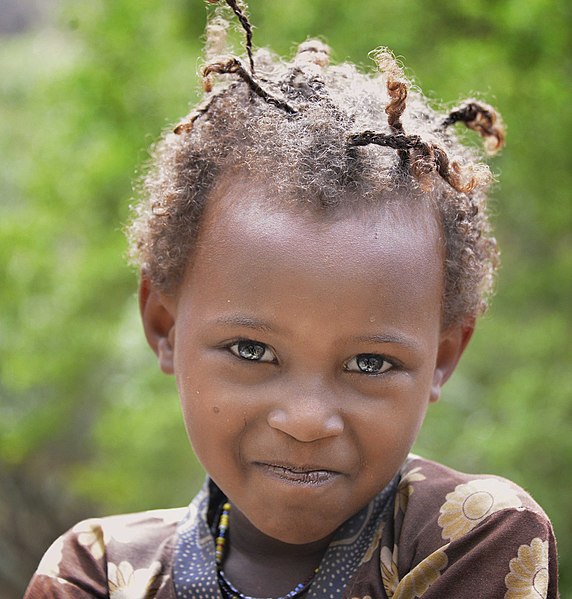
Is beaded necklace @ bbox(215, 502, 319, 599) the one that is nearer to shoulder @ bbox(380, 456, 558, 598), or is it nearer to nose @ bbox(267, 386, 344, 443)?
shoulder @ bbox(380, 456, 558, 598)

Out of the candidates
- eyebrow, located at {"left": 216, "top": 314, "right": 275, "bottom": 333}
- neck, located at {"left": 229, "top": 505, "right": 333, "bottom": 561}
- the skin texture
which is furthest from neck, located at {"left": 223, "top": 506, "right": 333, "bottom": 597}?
eyebrow, located at {"left": 216, "top": 314, "right": 275, "bottom": 333}

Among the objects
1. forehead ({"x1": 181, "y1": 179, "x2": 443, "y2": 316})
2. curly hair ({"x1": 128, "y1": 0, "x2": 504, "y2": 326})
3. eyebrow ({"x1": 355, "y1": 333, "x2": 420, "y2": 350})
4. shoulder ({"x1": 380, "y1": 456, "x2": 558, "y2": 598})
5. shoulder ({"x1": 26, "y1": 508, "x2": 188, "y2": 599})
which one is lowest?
shoulder ({"x1": 26, "y1": 508, "x2": 188, "y2": 599})

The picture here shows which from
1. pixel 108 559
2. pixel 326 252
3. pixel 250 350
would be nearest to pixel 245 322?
pixel 250 350

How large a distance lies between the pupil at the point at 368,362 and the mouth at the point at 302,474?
0.66 ft

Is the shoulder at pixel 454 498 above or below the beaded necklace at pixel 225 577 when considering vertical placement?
above

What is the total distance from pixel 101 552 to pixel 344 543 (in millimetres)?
535

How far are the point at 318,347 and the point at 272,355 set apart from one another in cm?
10

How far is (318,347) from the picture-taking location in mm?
1879

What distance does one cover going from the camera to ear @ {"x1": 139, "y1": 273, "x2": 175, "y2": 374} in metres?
2.29

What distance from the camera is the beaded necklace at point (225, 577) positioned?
2.12 meters

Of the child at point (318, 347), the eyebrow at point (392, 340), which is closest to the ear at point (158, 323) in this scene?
the child at point (318, 347)

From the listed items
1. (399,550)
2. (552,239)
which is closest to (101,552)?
(399,550)

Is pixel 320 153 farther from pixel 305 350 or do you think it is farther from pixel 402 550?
pixel 402 550

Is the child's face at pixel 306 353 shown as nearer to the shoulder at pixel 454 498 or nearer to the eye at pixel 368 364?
the eye at pixel 368 364
